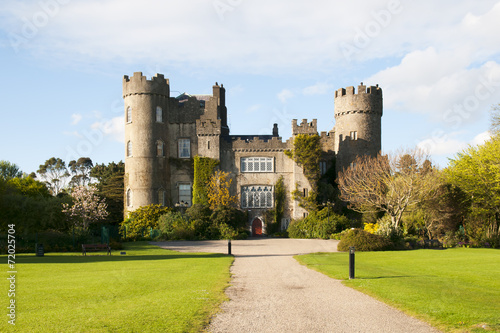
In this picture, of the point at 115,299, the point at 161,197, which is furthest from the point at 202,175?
the point at 115,299

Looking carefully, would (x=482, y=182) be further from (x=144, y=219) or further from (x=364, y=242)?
(x=144, y=219)

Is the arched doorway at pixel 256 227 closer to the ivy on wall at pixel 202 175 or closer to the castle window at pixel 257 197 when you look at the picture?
the castle window at pixel 257 197

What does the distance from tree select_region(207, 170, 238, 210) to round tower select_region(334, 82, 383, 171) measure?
34.4 feet

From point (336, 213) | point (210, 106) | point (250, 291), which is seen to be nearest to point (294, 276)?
point (250, 291)

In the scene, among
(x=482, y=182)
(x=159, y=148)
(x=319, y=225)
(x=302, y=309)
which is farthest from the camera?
(x=159, y=148)

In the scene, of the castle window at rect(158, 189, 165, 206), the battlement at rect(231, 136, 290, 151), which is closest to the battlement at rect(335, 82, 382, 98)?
the battlement at rect(231, 136, 290, 151)

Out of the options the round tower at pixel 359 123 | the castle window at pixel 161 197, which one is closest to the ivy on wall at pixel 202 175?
the castle window at pixel 161 197

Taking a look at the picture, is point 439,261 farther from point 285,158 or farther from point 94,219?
point 94,219

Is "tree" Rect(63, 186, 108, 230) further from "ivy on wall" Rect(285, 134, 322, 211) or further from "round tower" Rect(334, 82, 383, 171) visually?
"round tower" Rect(334, 82, 383, 171)

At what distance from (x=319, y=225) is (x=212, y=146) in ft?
40.3

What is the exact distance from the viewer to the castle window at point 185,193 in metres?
43.6

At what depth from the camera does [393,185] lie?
111ft

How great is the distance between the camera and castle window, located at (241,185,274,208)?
4371 cm

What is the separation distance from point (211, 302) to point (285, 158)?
3417cm
